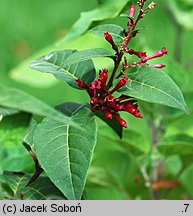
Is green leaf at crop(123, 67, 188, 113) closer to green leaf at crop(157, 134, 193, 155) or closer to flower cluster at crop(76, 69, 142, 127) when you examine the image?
flower cluster at crop(76, 69, 142, 127)

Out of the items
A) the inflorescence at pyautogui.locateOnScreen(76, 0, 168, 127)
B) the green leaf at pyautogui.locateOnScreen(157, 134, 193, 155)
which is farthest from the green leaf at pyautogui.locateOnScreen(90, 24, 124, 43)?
the green leaf at pyautogui.locateOnScreen(157, 134, 193, 155)

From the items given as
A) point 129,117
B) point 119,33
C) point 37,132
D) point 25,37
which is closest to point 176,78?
point 119,33

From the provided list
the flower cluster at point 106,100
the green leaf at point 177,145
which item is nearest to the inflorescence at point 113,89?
the flower cluster at point 106,100

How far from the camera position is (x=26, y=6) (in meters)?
4.21

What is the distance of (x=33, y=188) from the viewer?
4.04 ft

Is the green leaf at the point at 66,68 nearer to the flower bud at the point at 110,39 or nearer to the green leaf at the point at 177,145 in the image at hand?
the flower bud at the point at 110,39

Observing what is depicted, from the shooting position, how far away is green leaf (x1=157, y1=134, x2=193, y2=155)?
62.9 inches

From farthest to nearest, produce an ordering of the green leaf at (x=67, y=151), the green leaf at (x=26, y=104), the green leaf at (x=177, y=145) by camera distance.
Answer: the green leaf at (x=177, y=145) < the green leaf at (x=67, y=151) < the green leaf at (x=26, y=104)

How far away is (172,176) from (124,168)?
0.20m

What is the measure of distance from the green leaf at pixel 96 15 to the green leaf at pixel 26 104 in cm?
73

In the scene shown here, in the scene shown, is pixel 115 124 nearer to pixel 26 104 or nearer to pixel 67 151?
pixel 67 151

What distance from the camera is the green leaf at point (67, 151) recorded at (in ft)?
3.58

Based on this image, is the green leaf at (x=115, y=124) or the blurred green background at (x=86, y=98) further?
the blurred green background at (x=86, y=98)
